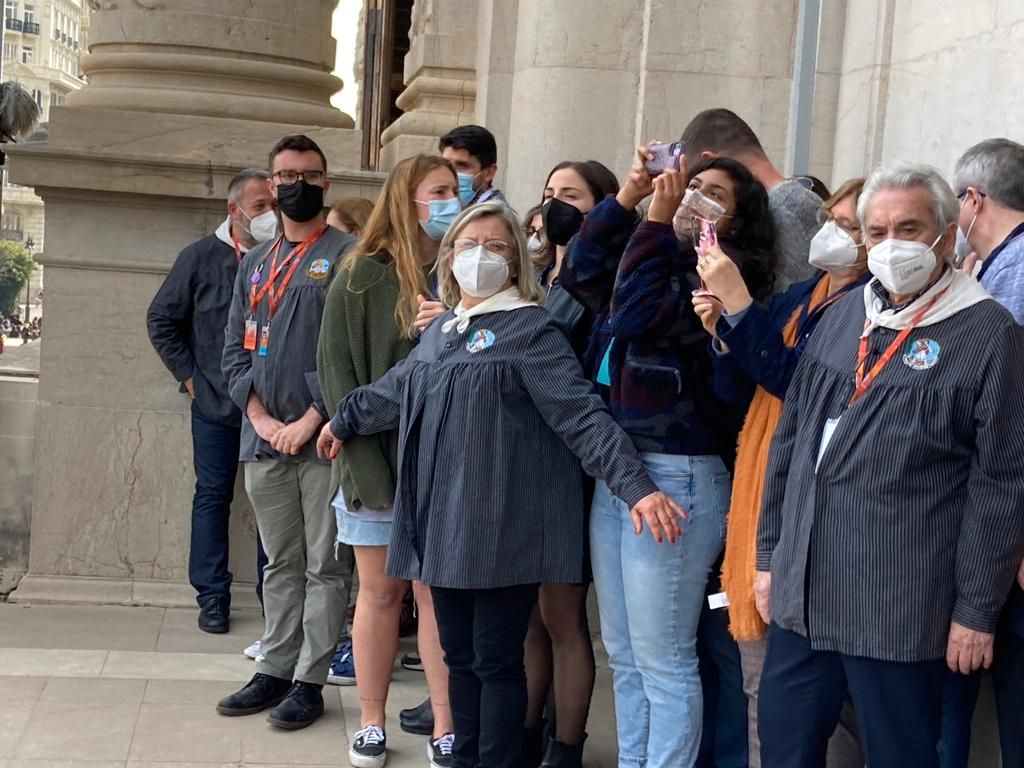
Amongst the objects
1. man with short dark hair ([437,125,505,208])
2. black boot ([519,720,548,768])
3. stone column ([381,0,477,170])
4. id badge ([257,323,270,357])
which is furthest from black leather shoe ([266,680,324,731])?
stone column ([381,0,477,170])

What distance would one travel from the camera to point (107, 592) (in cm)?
655

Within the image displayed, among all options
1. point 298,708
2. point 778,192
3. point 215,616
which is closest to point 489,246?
point 778,192

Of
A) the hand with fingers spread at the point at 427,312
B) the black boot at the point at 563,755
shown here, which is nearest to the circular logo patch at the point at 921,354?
the hand with fingers spread at the point at 427,312

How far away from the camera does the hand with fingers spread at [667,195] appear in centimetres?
373

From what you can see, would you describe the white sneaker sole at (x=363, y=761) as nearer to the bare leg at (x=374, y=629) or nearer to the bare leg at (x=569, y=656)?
the bare leg at (x=374, y=629)

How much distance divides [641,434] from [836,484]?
2.51 feet

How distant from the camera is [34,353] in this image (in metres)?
9.85

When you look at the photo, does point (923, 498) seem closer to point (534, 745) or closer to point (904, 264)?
point (904, 264)

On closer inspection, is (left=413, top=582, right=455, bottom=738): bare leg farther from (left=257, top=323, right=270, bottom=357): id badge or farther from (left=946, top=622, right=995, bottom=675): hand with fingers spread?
(left=946, top=622, right=995, bottom=675): hand with fingers spread

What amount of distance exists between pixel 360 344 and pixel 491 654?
3.67ft

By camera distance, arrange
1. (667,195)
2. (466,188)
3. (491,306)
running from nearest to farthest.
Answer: (667,195) < (491,306) < (466,188)

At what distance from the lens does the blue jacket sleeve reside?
13.0ft

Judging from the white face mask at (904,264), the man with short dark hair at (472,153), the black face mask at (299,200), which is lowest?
the white face mask at (904,264)

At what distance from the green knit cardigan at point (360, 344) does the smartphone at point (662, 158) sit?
1.08m
